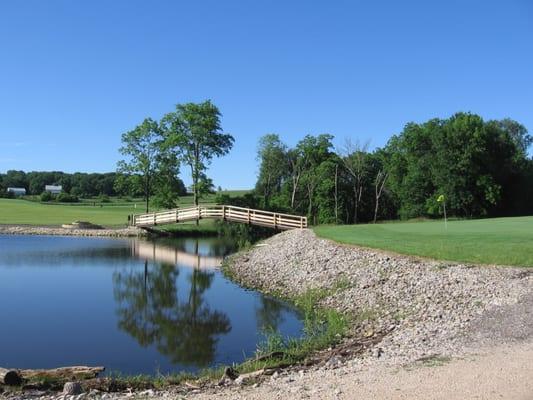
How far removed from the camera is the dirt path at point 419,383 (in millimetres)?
6633

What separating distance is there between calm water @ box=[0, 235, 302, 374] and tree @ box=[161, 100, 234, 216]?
26.6m

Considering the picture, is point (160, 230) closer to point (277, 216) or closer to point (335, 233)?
point (277, 216)

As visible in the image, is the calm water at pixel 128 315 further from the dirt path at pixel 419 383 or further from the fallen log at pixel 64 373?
the dirt path at pixel 419 383

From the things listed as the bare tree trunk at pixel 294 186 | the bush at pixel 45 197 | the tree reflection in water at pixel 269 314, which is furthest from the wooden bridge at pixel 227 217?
the bush at pixel 45 197

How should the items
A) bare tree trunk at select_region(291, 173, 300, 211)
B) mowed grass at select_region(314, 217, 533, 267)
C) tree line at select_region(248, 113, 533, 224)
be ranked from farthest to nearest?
bare tree trunk at select_region(291, 173, 300, 211) → tree line at select_region(248, 113, 533, 224) → mowed grass at select_region(314, 217, 533, 267)

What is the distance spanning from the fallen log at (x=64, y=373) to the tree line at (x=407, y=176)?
46.2 m

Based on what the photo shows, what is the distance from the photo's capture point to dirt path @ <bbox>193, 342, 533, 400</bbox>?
21.8ft

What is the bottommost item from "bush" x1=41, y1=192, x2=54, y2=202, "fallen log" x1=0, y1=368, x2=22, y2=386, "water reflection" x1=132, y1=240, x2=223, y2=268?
"water reflection" x1=132, y1=240, x2=223, y2=268

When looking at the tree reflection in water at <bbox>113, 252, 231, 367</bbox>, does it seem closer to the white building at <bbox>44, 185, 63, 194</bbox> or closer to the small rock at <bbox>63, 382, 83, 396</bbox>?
the small rock at <bbox>63, 382, 83, 396</bbox>

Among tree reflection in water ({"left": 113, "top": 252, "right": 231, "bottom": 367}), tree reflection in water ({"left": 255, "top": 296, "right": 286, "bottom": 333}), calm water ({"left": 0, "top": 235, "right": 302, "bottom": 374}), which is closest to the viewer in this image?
calm water ({"left": 0, "top": 235, "right": 302, "bottom": 374})

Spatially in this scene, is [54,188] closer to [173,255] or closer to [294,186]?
[294,186]

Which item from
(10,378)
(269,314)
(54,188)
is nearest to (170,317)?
(269,314)

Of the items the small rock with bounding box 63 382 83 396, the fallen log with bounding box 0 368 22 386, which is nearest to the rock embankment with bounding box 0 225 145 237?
the fallen log with bounding box 0 368 22 386

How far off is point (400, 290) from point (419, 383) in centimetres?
868
